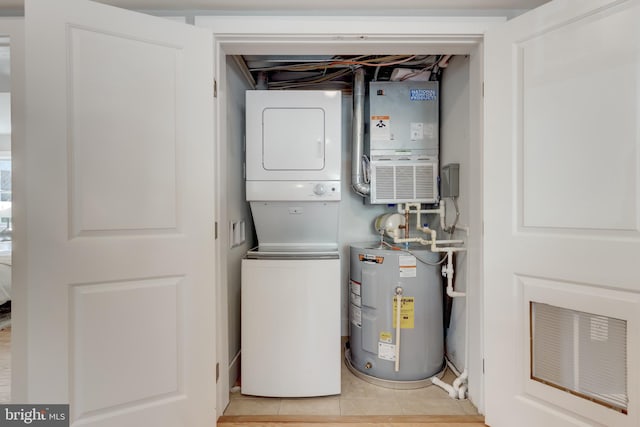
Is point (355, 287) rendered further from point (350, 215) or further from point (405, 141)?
point (405, 141)

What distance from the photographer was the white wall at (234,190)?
173 cm

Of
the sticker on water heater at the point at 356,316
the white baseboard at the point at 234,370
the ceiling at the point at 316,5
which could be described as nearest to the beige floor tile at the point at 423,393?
the sticker on water heater at the point at 356,316

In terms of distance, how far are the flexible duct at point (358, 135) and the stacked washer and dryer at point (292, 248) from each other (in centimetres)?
43

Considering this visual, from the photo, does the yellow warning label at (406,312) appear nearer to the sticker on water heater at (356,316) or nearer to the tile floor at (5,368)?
the sticker on water heater at (356,316)

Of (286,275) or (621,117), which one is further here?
(286,275)

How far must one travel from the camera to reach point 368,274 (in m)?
1.87

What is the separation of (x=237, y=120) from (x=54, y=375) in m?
1.59

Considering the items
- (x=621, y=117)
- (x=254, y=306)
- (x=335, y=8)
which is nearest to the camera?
(x=621, y=117)

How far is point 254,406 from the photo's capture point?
1640mm

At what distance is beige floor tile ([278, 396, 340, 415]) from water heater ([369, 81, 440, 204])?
1.31 metres

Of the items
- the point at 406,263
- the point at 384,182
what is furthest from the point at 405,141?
the point at 406,263

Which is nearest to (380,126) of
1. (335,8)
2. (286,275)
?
(335,8)

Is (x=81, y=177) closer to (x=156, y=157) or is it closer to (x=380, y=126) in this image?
(x=156, y=157)

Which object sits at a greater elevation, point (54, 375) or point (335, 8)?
point (335, 8)
